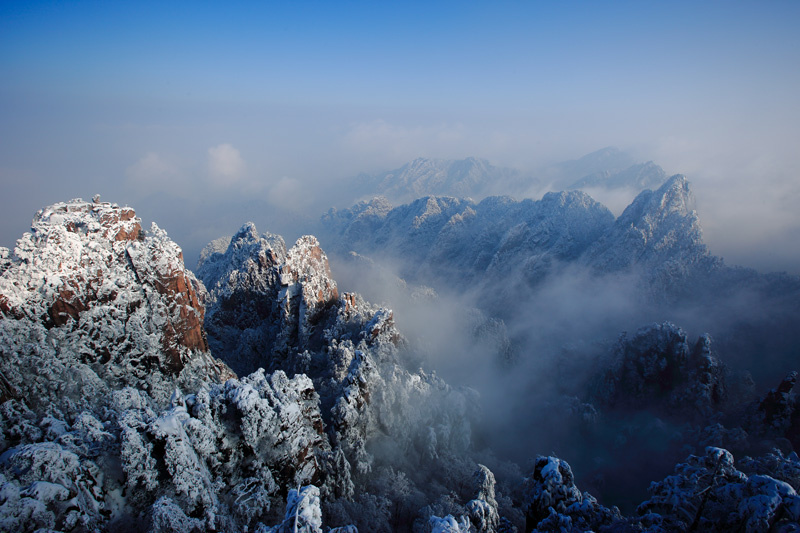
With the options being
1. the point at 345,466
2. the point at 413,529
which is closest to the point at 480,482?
the point at 413,529

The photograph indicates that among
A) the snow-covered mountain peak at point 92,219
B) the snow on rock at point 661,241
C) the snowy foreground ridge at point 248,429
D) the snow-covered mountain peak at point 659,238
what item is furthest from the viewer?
the snow-covered mountain peak at point 659,238

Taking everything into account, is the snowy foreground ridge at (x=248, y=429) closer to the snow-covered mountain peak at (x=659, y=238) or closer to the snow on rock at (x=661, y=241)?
the snow on rock at (x=661, y=241)

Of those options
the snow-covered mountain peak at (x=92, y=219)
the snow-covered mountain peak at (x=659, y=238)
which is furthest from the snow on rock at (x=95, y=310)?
the snow-covered mountain peak at (x=659, y=238)

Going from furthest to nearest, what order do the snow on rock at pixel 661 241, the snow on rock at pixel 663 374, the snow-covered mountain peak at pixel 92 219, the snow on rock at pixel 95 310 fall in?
1. the snow on rock at pixel 661 241
2. the snow on rock at pixel 663 374
3. the snow-covered mountain peak at pixel 92 219
4. the snow on rock at pixel 95 310

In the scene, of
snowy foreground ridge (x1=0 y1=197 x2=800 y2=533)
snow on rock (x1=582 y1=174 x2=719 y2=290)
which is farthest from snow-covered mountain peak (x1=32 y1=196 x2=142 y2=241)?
snow on rock (x1=582 y1=174 x2=719 y2=290)

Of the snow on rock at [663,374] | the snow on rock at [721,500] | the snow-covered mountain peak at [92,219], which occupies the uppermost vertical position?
the snow-covered mountain peak at [92,219]

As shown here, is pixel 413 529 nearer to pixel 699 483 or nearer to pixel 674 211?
pixel 699 483

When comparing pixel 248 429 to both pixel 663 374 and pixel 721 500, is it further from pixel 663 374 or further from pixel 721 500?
pixel 663 374

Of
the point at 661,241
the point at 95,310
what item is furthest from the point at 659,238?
the point at 95,310

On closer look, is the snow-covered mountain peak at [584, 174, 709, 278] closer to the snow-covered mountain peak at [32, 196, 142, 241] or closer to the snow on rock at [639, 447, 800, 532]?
the snow on rock at [639, 447, 800, 532]
